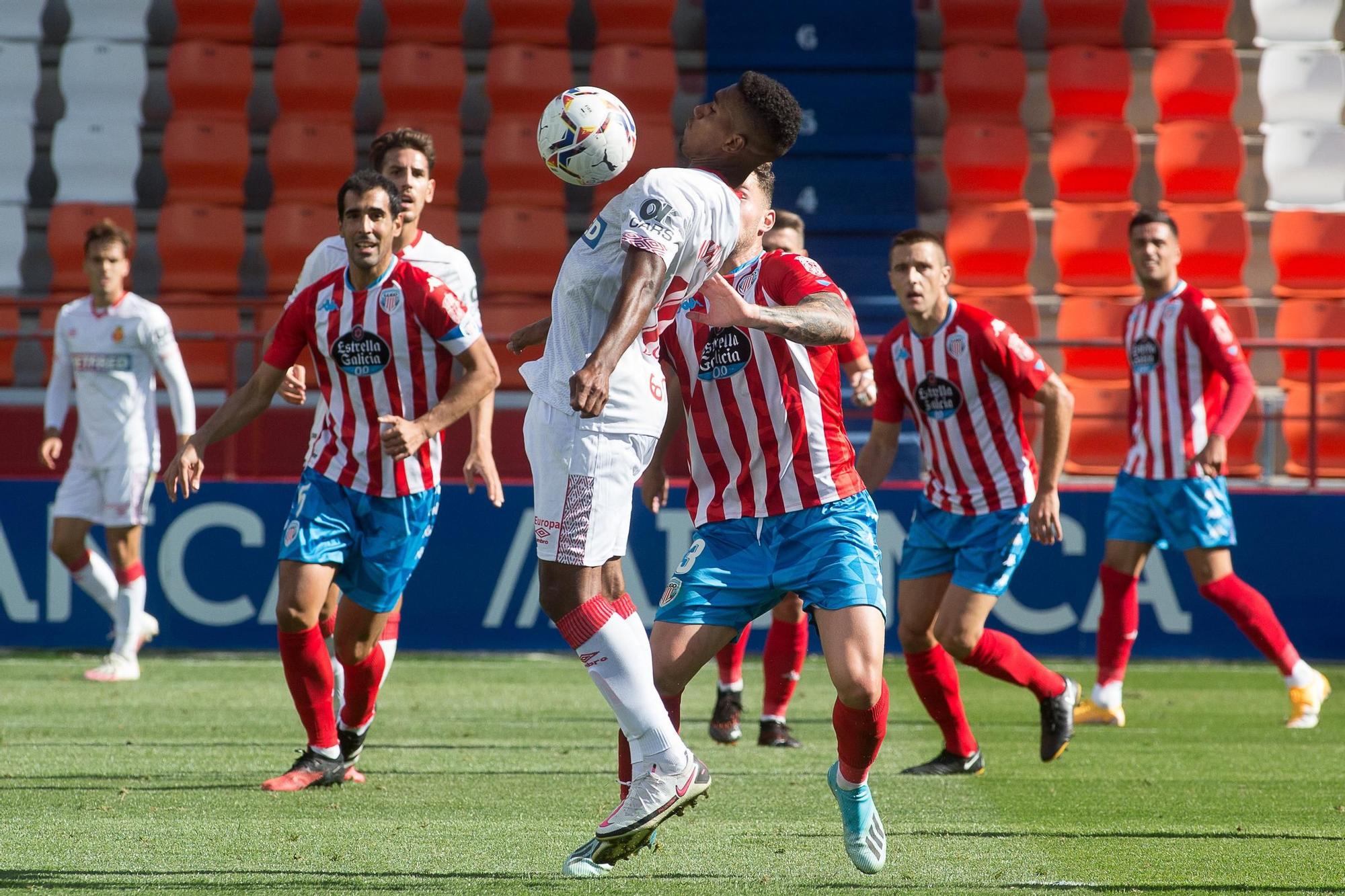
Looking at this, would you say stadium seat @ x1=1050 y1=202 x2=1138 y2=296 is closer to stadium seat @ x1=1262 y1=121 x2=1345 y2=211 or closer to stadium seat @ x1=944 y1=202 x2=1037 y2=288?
stadium seat @ x1=944 y1=202 x2=1037 y2=288

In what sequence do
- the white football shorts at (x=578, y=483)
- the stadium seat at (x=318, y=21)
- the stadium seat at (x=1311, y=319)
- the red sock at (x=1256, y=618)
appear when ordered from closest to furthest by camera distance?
the white football shorts at (x=578, y=483)
the red sock at (x=1256, y=618)
the stadium seat at (x=1311, y=319)
the stadium seat at (x=318, y=21)

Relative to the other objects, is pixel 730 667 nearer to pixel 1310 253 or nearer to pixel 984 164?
pixel 984 164

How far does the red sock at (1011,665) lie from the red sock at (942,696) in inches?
7.0

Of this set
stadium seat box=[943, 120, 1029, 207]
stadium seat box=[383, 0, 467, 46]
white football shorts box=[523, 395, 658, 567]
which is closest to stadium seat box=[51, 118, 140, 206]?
stadium seat box=[383, 0, 467, 46]

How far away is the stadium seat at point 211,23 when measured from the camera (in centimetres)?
1462

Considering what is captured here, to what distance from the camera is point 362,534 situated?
5.65 meters

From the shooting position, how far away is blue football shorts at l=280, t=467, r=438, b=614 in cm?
554

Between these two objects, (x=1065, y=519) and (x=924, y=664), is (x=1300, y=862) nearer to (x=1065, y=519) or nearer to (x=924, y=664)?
(x=924, y=664)

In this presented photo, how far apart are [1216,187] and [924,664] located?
8.61m

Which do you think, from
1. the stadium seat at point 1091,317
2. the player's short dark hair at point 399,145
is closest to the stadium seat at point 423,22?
the stadium seat at point 1091,317

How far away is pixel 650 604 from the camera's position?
1020cm

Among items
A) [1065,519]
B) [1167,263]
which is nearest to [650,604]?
[1065,519]

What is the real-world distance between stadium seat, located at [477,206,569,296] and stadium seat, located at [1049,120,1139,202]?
13.6 feet

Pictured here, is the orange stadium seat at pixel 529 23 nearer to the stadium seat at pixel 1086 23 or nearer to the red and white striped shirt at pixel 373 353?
the stadium seat at pixel 1086 23
